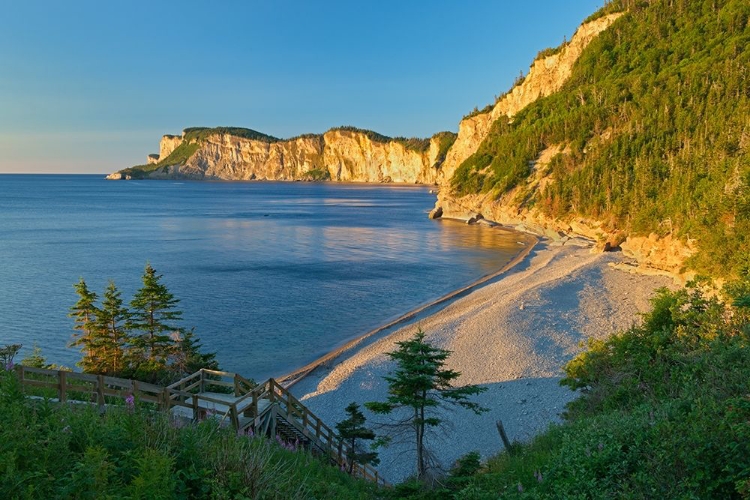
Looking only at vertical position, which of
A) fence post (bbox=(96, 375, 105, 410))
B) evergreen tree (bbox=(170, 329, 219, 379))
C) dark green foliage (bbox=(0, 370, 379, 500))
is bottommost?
evergreen tree (bbox=(170, 329, 219, 379))

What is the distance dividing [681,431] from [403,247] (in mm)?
60025

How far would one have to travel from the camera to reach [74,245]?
63219mm

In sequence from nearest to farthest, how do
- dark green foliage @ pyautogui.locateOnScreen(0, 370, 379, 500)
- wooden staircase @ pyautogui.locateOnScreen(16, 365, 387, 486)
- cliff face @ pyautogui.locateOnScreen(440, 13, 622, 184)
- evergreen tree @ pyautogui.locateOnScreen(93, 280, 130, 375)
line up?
dark green foliage @ pyautogui.locateOnScreen(0, 370, 379, 500), wooden staircase @ pyautogui.locateOnScreen(16, 365, 387, 486), evergreen tree @ pyautogui.locateOnScreen(93, 280, 130, 375), cliff face @ pyautogui.locateOnScreen(440, 13, 622, 184)

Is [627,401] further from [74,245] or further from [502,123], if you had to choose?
[502,123]

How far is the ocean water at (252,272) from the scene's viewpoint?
99.6ft

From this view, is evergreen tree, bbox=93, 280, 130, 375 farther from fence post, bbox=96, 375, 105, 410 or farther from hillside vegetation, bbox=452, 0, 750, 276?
hillside vegetation, bbox=452, 0, 750, 276

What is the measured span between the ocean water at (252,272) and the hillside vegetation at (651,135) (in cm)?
1392

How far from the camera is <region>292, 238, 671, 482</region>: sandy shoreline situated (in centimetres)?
1797

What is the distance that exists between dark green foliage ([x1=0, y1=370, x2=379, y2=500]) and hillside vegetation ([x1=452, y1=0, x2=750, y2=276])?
3009 centimetres

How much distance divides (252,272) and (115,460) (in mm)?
45075

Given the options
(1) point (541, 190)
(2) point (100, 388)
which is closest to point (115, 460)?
(2) point (100, 388)

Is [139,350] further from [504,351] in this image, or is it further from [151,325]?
[504,351]

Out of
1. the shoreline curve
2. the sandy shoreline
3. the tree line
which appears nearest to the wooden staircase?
the sandy shoreline

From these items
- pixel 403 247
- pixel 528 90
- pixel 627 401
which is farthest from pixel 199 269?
pixel 528 90
